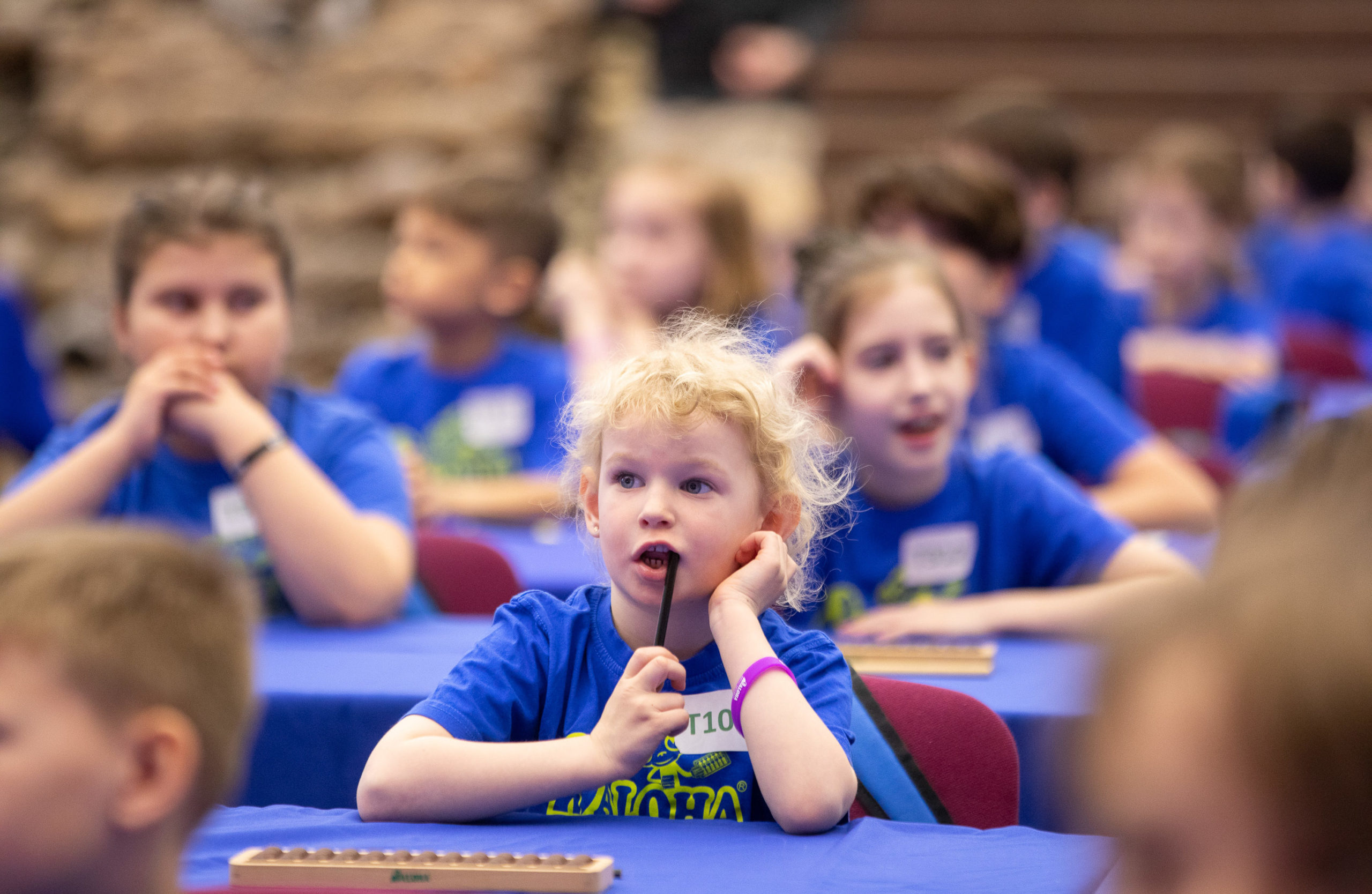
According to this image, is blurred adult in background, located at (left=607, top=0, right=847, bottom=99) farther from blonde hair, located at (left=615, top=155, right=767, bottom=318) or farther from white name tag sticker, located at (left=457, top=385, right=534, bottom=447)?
white name tag sticker, located at (left=457, top=385, right=534, bottom=447)

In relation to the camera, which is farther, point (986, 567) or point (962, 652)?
point (986, 567)

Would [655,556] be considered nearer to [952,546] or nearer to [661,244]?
[952,546]

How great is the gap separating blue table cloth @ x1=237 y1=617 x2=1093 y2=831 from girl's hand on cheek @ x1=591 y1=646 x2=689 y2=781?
1.74 ft

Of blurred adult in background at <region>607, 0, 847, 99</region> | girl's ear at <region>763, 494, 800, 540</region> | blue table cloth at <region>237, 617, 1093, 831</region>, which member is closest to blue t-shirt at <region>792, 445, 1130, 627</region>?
blue table cloth at <region>237, 617, 1093, 831</region>

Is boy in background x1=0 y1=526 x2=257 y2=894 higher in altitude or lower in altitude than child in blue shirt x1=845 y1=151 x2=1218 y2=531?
lower

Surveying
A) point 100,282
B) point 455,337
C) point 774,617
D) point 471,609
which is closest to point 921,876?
point 774,617

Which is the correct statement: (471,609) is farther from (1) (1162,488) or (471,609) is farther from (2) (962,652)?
(1) (1162,488)

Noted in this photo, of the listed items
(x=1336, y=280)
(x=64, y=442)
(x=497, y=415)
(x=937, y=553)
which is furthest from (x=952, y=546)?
(x=1336, y=280)

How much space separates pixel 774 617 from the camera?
1513 mm

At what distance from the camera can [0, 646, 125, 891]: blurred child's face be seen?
81cm

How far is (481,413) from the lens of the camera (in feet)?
13.1

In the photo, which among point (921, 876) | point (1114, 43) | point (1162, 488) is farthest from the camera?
point (1114, 43)

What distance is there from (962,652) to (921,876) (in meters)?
0.84

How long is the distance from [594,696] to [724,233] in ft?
9.56
